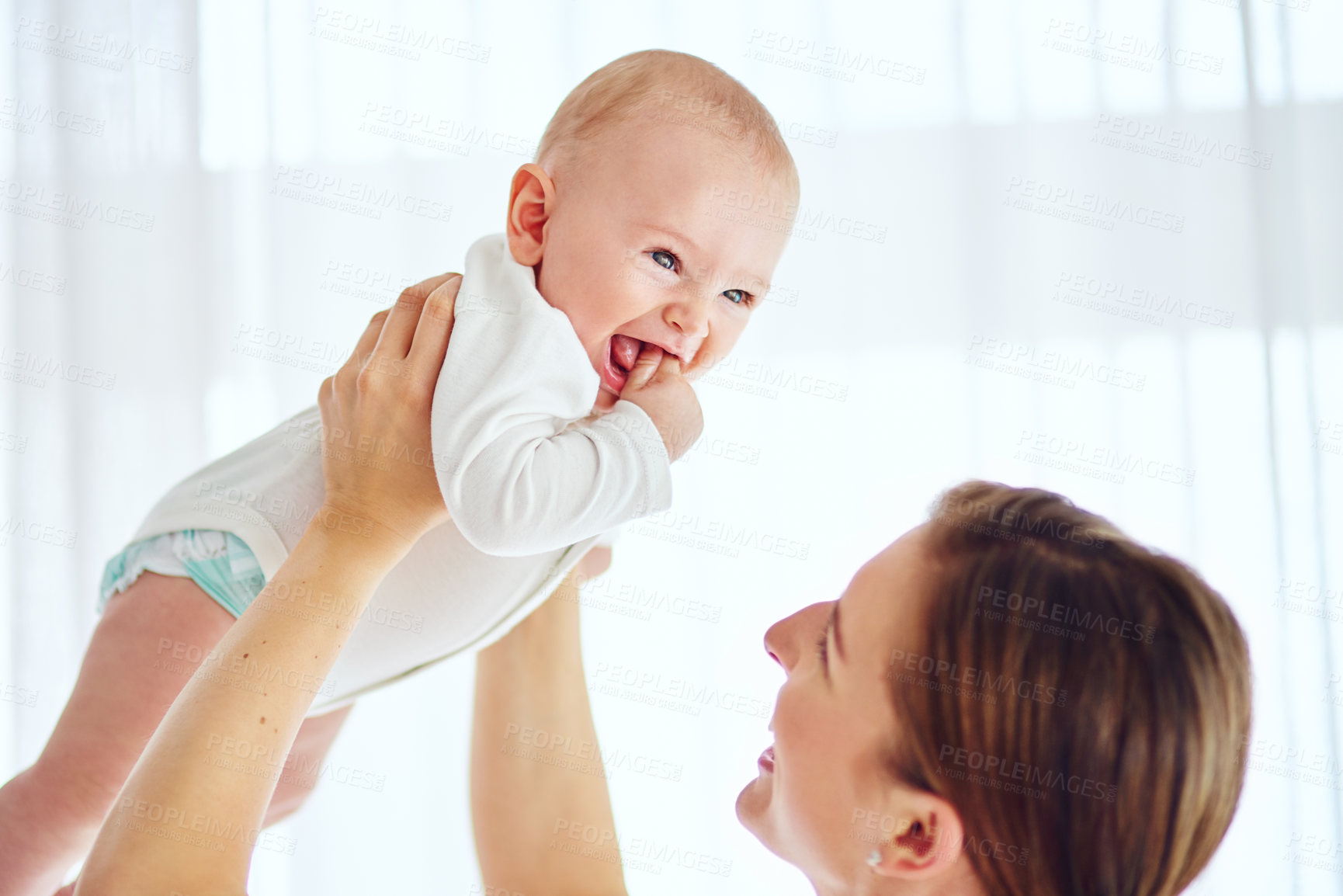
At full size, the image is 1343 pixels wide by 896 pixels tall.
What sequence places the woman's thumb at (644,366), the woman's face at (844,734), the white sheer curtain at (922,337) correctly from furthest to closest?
the white sheer curtain at (922,337)
the woman's thumb at (644,366)
the woman's face at (844,734)

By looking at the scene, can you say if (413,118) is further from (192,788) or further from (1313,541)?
(1313,541)

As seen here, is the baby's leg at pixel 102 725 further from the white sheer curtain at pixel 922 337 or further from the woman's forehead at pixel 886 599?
the white sheer curtain at pixel 922 337

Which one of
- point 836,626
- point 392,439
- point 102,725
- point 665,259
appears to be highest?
point 665,259

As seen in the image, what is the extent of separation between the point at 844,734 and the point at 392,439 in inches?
20.6

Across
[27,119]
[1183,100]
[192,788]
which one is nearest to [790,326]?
[1183,100]

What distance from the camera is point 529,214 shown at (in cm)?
109

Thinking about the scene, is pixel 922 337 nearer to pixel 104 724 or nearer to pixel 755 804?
pixel 755 804

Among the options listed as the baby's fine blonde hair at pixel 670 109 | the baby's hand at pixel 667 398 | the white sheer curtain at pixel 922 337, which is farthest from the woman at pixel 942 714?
the white sheer curtain at pixel 922 337

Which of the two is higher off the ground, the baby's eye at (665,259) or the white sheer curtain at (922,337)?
the baby's eye at (665,259)

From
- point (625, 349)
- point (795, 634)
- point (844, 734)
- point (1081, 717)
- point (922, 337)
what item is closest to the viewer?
point (1081, 717)

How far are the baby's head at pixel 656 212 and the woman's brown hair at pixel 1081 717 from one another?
0.44m

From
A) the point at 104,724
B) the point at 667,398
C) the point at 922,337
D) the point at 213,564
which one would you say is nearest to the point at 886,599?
the point at 667,398

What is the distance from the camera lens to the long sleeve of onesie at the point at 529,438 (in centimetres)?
85

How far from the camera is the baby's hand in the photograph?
970mm
